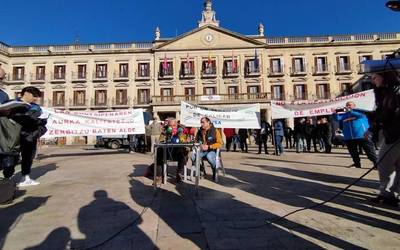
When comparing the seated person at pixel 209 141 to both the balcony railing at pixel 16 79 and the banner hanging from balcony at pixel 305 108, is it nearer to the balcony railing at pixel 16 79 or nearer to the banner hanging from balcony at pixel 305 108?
the banner hanging from balcony at pixel 305 108

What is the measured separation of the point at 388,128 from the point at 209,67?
124ft

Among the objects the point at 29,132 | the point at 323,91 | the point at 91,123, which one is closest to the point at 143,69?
the point at 323,91

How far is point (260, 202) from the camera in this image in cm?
448

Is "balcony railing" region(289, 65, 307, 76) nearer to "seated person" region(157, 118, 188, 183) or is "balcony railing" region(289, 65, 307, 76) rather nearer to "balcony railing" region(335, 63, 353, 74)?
"balcony railing" region(335, 63, 353, 74)

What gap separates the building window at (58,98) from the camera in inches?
1670

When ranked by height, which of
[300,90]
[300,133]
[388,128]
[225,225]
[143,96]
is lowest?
[225,225]

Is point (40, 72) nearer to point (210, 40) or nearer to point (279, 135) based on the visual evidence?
point (210, 40)

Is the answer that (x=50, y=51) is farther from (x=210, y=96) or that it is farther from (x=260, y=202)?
(x=260, y=202)

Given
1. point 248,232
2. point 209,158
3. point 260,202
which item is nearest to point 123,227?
point 248,232

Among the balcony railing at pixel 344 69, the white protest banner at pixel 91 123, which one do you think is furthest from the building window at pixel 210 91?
the white protest banner at pixel 91 123

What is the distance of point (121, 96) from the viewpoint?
42.4m

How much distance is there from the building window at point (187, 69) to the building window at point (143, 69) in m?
4.83

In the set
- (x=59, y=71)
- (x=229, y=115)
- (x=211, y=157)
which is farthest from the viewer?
(x=59, y=71)

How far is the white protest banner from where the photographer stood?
12.7m
